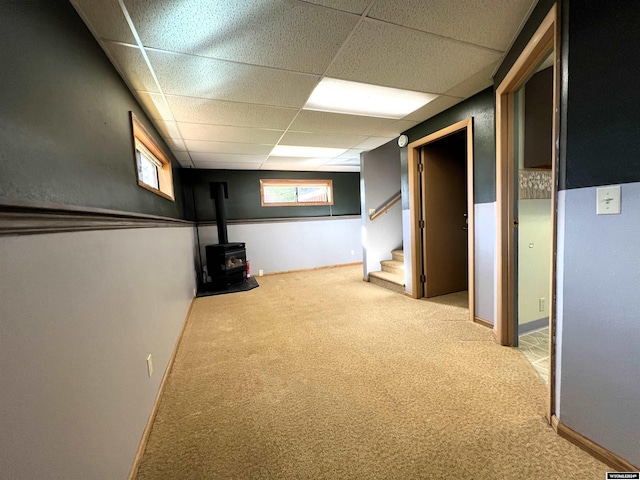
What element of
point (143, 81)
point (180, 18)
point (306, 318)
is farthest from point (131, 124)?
point (306, 318)

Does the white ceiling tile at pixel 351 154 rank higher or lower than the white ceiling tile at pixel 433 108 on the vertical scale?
higher

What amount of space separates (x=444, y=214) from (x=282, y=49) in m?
2.78

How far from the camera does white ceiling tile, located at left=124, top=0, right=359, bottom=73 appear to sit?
50.2 inches

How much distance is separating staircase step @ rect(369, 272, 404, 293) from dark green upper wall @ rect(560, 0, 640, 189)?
108 inches

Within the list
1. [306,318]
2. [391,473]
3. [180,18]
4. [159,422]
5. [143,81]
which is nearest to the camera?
[391,473]

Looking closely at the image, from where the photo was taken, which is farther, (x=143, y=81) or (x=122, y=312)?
(x=143, y=81)

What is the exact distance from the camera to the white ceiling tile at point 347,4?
4.21ft

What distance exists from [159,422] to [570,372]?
83.6 inches

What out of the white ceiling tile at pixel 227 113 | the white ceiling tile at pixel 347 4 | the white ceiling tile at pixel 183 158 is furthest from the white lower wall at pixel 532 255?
the white ceiling tile at pixel 183 158

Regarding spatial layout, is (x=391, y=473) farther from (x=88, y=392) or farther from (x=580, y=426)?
(x=88, y=392)

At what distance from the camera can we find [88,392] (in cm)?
89

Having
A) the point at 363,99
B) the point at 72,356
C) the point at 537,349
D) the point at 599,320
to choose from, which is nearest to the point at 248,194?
the point at 363,99

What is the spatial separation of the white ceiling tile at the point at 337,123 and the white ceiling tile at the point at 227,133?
0.36 meters

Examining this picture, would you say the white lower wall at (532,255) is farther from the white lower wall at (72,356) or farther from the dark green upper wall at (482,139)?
the white lower wall at (72,356)
